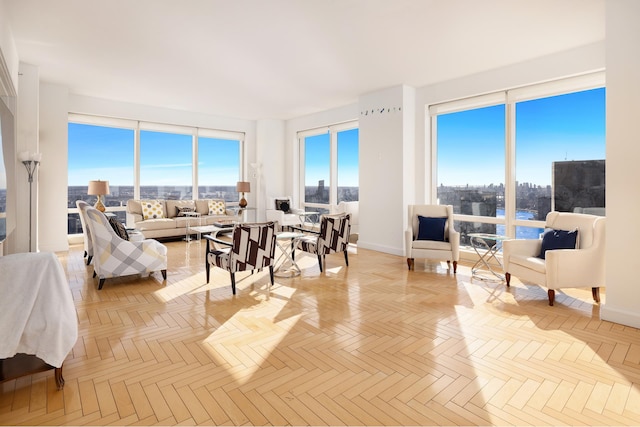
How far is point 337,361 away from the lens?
8.76 feet

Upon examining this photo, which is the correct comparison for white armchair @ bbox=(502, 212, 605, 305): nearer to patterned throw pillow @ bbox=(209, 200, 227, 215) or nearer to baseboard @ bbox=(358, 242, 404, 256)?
baseboard @ bbox=(358, 242, 404, 256)

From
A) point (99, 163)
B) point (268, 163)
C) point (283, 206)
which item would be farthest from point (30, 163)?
point (268, 163)

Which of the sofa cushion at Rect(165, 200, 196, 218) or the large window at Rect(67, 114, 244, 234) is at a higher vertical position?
the large window at Rect(67, 114, 244, 234)

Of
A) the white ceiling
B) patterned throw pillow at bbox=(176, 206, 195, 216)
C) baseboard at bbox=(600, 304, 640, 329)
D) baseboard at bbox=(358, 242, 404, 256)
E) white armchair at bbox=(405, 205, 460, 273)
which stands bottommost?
baseboard at bbox=(600, 304, 640, 329)

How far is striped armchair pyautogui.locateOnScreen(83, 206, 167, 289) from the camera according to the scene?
14.5 feet

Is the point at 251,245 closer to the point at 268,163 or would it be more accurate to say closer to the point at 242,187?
the point at 242,187

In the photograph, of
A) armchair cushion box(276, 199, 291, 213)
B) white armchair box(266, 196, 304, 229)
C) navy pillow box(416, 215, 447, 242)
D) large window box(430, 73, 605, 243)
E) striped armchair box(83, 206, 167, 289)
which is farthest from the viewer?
armchair cushion box(276, 199, 291, 213)

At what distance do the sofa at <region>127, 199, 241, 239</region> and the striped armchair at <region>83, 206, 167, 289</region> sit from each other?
10.7 feet

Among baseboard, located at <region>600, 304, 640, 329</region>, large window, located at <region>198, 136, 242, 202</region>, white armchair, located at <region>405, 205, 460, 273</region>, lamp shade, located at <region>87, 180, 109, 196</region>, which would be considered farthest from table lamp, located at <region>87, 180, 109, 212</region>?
baseboard, located at <region>600, 304, 640, 329</region>

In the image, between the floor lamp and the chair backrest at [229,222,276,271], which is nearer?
the chair backrest at [229,222,276,271]

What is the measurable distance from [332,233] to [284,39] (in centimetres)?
268

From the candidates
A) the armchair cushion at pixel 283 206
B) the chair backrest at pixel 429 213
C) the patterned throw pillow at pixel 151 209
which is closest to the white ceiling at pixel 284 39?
the chair backrest at pixel 429 213

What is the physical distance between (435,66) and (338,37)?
1920mm

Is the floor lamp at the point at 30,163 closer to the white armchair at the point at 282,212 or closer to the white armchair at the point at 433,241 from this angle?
the white armchair at the point at 282,212
